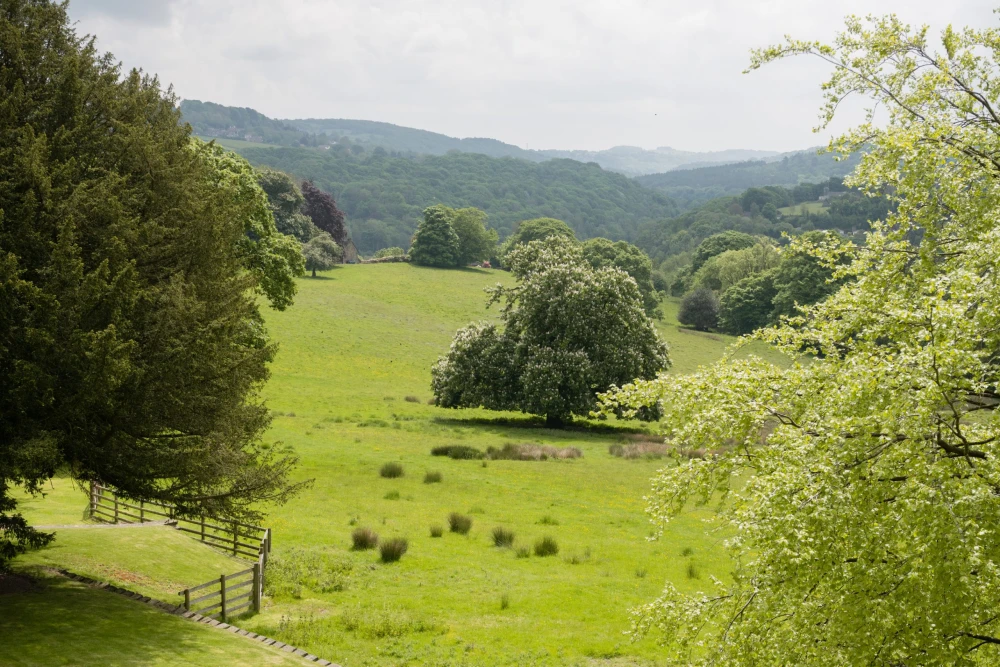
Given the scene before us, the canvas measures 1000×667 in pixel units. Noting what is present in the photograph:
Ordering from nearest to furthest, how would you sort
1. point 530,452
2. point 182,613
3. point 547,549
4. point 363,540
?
point 182,613
point 363,540
point 547,549
point 530,452

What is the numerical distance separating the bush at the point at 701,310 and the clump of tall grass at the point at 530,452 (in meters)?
75.2

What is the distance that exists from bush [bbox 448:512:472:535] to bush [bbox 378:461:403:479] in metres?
8.02

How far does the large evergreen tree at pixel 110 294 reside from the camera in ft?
51.7

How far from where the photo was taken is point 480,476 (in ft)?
130

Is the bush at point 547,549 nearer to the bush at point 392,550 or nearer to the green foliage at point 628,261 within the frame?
the bush at point 392,550

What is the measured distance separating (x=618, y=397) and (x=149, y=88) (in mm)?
14313

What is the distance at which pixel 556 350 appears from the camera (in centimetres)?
5550

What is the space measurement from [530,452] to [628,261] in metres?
81.9

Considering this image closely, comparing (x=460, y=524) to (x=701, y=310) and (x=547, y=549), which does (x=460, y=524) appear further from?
(x=701, y=310)

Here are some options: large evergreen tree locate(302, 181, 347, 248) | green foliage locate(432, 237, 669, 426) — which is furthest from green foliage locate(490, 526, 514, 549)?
large evergreen tree locate(302, 181, 347, 248)

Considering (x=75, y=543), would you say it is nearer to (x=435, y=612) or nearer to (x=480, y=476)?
(x=435, y=612)

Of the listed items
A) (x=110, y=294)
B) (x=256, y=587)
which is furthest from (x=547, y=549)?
(x=110, y=294)

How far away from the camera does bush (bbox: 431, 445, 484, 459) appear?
144 ft

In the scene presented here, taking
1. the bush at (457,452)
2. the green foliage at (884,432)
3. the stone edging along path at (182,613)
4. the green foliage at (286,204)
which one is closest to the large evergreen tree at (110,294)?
the stone edging along path at (182,613)
